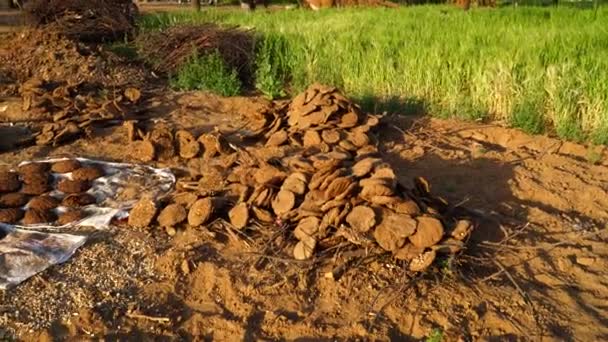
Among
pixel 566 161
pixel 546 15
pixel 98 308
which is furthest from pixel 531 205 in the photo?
pixel 546 15

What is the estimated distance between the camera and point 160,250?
3777 mm

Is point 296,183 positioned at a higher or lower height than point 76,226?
higher

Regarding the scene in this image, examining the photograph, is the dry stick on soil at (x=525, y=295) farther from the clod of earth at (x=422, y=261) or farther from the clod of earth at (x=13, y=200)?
the clod of earth at (x=13, y=200)

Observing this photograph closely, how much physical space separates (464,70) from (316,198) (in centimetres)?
341

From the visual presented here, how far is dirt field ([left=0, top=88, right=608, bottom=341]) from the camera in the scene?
3242 millimetres

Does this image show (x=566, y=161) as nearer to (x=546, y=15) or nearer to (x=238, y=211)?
(x=238, y=211)

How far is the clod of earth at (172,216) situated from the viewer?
155 inches

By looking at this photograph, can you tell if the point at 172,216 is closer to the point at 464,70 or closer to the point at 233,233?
the point at 233,233

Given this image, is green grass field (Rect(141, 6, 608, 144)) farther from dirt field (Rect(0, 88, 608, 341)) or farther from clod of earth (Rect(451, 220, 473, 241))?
clod of earth (Rect(451, 220, 473, 241))

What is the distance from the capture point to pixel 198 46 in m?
7.95

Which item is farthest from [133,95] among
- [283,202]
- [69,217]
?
[283,202]

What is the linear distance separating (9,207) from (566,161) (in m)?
4.07

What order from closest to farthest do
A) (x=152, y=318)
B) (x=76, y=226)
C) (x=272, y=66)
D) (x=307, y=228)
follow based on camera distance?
(x=152, y=318) < (x=307, y=228) < (x=76, y=226) < (x=272, y=66)

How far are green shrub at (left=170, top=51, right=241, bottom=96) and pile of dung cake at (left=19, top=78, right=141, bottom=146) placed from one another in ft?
3.06
